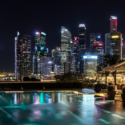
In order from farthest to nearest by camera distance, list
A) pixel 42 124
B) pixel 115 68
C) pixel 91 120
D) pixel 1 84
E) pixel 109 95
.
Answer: pixel 1 84 → pixel 115 68 → pixel 109 95 → pixel 91 120 → pixel 42 124

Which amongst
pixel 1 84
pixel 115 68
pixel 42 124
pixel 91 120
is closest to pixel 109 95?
pixel 115 68

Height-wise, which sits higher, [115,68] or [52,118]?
[115,68]

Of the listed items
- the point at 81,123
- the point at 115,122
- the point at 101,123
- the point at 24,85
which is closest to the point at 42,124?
the point at 81,123

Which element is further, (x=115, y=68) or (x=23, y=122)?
(x=115, y=68)

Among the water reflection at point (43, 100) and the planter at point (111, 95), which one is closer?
the water reflection at point (43, 100)

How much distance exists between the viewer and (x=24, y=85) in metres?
33.4

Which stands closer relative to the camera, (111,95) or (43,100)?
(43,100)

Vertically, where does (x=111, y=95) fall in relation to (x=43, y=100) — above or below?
above

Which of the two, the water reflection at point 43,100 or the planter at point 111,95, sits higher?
the planter at point 111,95

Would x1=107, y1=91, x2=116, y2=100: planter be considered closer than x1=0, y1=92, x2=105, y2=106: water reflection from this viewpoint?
No

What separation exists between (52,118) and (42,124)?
1.29 m

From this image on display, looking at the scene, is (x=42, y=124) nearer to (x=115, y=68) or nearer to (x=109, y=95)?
(x=109, y=95)

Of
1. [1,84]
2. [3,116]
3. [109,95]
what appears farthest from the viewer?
[1,84]

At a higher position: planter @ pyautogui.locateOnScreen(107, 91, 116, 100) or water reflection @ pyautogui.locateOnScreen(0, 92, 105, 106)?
planter @ pyautogui.locateOnScreen(107, 91, 116, 100)
